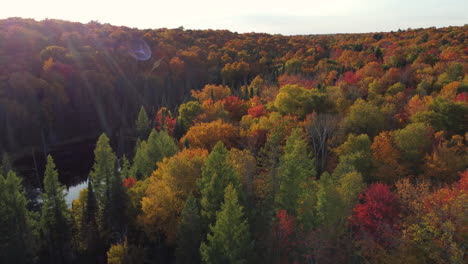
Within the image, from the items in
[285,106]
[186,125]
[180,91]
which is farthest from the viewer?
[180,91]

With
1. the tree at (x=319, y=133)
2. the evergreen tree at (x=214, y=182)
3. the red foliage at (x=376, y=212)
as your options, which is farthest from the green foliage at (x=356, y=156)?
the evergreen tree at (x=214, y=182)

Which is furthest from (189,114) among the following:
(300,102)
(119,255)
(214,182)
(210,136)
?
(119,255)

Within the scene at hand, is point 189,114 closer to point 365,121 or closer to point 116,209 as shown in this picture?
point 365,121

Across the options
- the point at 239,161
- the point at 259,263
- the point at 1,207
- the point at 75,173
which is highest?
the point at 239,161

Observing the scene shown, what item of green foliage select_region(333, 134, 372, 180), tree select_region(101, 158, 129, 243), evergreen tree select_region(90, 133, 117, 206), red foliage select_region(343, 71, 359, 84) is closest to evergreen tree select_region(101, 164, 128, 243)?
tree select_region(101, 158, 129, 243)

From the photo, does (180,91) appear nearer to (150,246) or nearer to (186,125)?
(186,125)

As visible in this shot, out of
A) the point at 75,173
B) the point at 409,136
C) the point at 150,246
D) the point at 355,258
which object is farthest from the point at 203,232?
the point at 75,173
